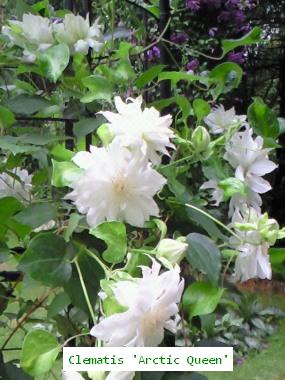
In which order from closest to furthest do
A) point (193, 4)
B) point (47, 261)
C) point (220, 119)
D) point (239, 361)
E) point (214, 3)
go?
1. point (47, 261)
2. point (220, 119)
3. point (239, 361)
4. point (193, 4)
5. point (214, 3)

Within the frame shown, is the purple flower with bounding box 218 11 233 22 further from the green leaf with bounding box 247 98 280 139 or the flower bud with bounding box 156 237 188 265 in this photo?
the flower bud with bounding box 156 237 188 265

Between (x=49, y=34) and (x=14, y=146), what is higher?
(x=49, y=34)

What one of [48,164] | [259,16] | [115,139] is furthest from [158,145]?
[259,16]

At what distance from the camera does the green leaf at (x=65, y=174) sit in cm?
61

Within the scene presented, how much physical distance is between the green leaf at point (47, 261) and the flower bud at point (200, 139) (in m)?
0.19

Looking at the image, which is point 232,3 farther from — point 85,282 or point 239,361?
point 85,282

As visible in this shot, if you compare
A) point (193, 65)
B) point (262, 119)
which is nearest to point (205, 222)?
point (262, 119)

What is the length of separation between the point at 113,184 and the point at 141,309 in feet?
0.42

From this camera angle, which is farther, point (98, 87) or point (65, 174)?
point (98, 87)

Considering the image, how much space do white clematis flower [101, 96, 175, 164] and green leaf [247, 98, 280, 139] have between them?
0.54ft

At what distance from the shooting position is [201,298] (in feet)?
2.09

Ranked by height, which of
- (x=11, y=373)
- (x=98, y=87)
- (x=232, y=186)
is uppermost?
(x=98, y=87)

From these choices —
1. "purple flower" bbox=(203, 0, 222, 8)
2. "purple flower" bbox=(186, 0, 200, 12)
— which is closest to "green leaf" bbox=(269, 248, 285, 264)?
"purple flower" bbox=(186, 0, 200, 12)

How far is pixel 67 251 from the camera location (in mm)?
637
